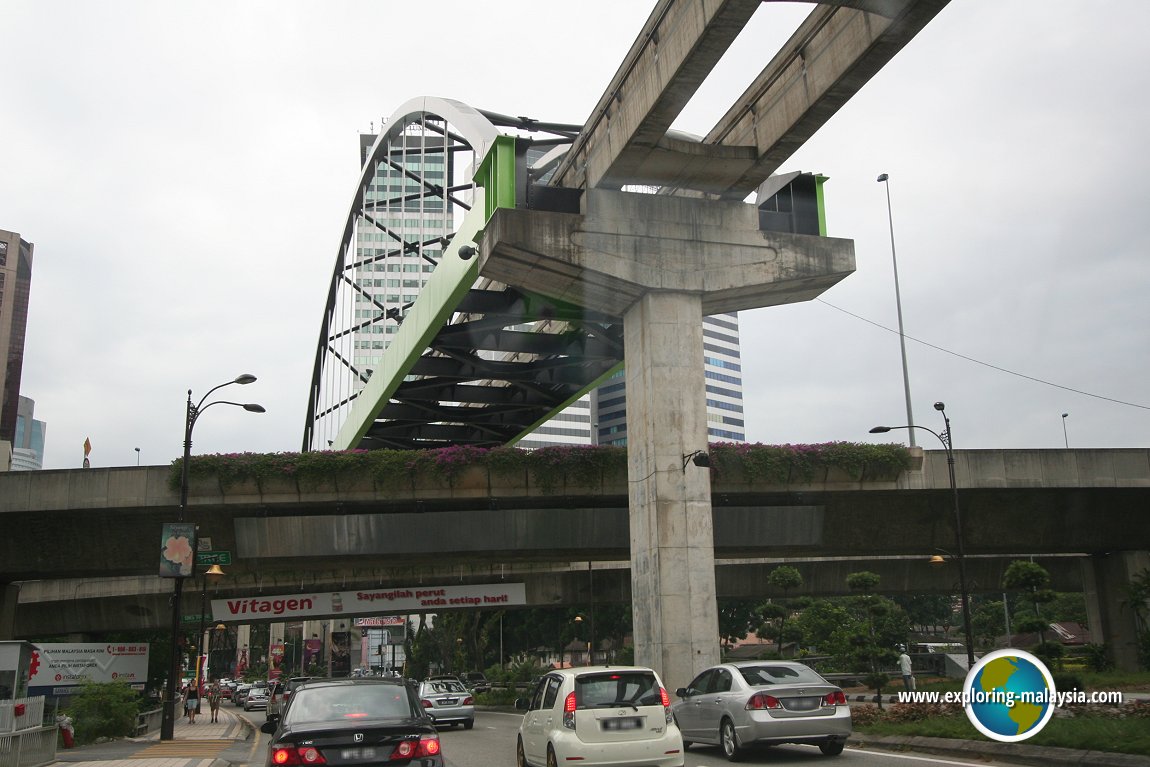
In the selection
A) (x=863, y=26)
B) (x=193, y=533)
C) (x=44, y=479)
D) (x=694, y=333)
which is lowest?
(x=193, y=533)

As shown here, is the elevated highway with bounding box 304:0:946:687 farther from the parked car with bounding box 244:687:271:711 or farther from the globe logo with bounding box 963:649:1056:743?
the parked car with bounding box 244:687:271:711

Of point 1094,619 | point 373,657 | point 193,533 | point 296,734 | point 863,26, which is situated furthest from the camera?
point 373,657

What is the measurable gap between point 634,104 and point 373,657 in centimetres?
11531

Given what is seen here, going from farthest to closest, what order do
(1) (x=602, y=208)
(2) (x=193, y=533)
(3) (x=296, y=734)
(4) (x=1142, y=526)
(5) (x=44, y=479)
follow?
(4) (x=1142, y=526), (5) (x=44, y=479), (2) (x=193, y=533), (1) (x=602, y=208), (3) (x=296, y=734)

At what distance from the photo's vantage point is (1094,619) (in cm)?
3922

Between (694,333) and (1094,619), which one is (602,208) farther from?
(1094,619)

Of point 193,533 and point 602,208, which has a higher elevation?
A: point 602,208

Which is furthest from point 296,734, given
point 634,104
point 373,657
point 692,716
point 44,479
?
point 373,657

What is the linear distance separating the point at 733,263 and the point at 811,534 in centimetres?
1256

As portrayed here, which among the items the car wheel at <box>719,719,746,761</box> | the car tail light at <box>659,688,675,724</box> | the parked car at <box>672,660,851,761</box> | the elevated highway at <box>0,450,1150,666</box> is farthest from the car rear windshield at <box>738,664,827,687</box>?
the elevated highway at <box>0,450,1150,666</box>

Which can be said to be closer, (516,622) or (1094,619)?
(1094,619)

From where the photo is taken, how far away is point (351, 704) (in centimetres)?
1048

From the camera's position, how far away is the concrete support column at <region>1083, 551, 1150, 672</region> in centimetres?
3728

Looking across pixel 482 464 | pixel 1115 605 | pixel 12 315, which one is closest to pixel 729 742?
pixel 482 464
